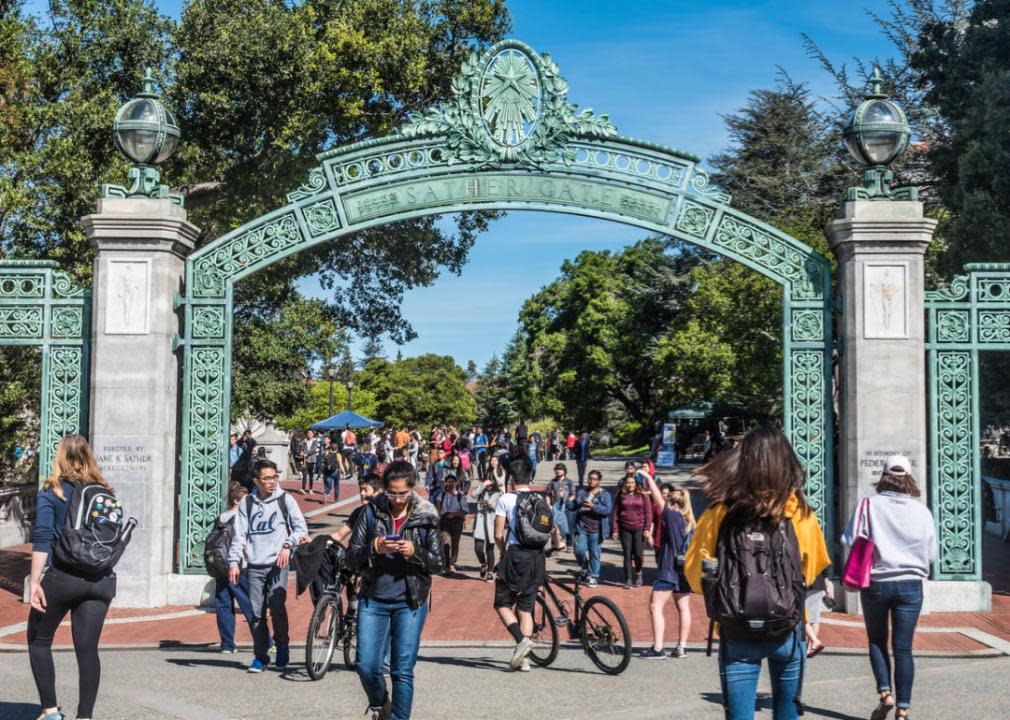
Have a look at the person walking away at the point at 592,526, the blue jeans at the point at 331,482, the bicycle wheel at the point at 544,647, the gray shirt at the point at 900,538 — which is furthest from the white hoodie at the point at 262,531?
the blue jeans at the point at 331,482

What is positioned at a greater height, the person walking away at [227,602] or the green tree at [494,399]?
the green tree at [494,399]

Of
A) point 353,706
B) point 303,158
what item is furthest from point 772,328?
point 353,706

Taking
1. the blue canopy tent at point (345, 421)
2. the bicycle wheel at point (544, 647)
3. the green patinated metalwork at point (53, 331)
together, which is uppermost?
the green patinated metalwork at point (53, 331)

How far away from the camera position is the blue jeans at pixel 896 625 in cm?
688

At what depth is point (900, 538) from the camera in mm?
6844

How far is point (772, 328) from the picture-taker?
30812 mm

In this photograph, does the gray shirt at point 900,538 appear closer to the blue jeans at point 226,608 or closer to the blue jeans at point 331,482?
the blue jeans at point 226,608

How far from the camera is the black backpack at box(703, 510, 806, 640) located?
4785 millimetres

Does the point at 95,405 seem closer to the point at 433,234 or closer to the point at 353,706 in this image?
the point at 353,706

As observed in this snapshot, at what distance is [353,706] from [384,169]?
21.9 feet

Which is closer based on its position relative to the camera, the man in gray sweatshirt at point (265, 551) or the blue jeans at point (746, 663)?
the blue jeans at point (746, 663)

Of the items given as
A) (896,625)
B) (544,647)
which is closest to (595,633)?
(544,647)

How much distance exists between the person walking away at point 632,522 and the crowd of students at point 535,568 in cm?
278

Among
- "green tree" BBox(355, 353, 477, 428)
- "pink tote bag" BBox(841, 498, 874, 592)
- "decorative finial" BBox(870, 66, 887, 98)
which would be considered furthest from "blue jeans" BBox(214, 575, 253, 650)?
"green tree" BBox(355, 353, 477, 428)
